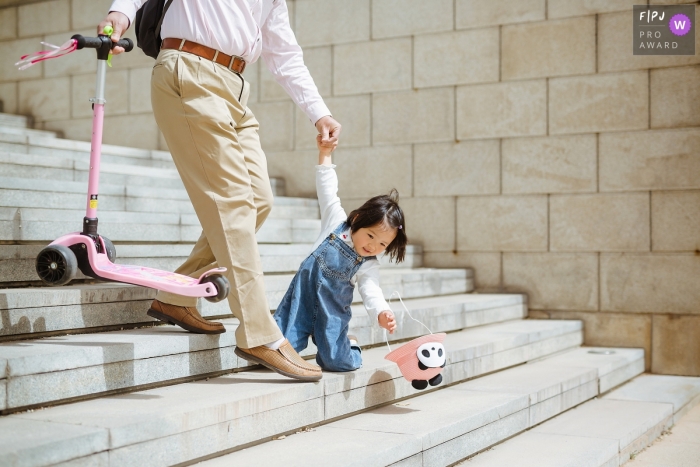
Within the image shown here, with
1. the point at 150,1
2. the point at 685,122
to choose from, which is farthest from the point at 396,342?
the point at 685,122

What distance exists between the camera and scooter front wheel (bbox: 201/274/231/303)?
10.5ft

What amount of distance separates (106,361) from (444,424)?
1544mm

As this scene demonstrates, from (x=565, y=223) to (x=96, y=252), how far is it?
15.2 feet

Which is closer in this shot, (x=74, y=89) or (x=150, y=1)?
(x=150, y=1)

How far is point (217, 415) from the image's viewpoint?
3.13 m

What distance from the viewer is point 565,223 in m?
7.03

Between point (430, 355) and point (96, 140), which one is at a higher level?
point (96, 140)

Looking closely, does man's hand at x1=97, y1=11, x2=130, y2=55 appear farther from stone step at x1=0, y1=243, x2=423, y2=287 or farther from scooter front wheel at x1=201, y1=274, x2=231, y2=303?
stone step at x1=0, y1=243, x2=423, y2=287

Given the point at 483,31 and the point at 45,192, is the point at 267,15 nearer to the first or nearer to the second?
the point at 45,192

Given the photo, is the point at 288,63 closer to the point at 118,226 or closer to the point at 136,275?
the point at 136,275

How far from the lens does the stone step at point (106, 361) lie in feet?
9.70

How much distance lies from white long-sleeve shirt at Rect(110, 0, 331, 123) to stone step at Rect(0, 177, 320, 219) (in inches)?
65.6

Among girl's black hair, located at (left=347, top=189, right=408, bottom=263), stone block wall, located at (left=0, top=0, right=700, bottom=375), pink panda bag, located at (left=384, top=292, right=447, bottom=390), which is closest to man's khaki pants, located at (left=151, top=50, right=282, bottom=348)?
girl's black hair, located at (left=347, top=189, right=408, bottom=263)

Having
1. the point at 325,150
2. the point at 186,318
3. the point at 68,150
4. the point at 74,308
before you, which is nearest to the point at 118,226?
the point at 74,308
